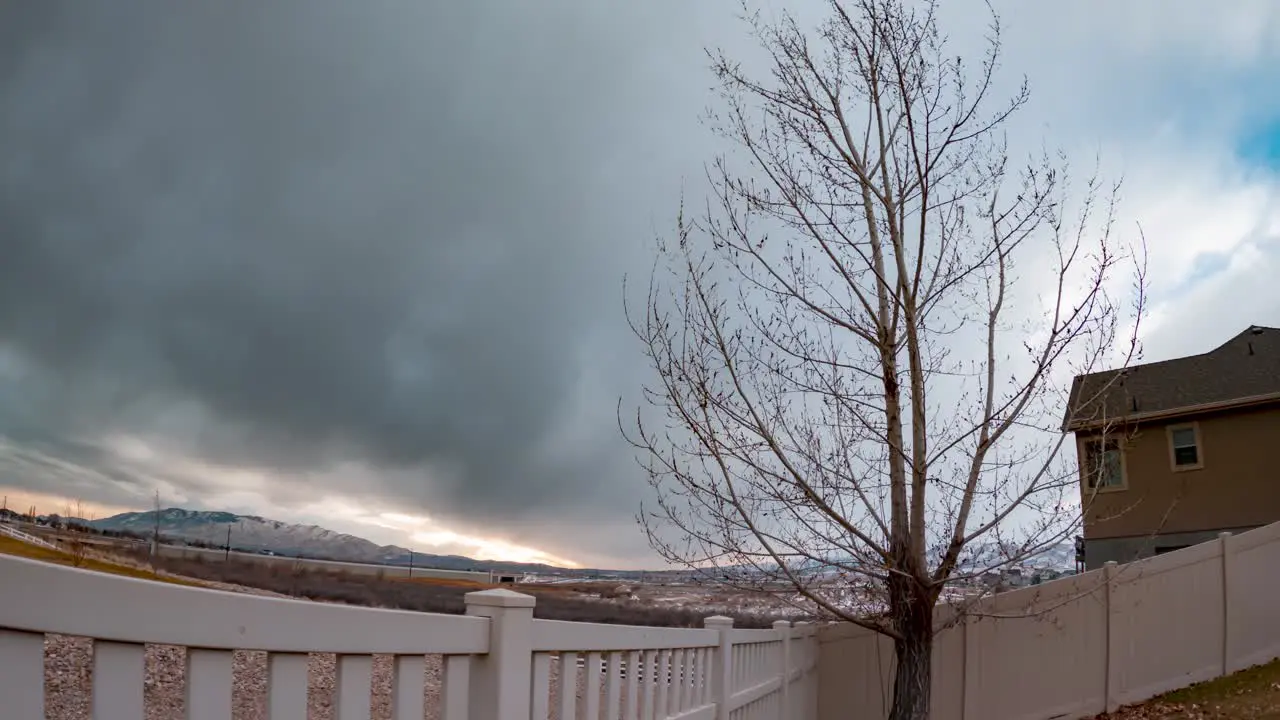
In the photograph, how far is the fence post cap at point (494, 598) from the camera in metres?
2.66

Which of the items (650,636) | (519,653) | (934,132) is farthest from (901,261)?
(519,653)

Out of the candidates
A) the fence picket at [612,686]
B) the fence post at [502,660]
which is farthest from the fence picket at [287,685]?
the fence picket at [612,686]

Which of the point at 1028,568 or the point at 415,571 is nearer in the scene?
the point at 1028,568

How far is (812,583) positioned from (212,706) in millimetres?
7431

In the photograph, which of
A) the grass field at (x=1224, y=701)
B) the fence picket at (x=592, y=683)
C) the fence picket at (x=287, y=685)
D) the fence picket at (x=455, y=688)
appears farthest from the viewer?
the grass field at (x=1224, y=701)

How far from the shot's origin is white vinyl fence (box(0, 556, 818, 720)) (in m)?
1.43

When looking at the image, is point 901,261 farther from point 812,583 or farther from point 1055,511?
point 812,583

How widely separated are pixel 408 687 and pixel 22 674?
1.01m

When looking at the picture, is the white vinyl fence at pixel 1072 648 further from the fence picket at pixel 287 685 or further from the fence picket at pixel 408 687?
the fence picket at pixel 287 685

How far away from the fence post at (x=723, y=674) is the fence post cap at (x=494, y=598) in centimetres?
309

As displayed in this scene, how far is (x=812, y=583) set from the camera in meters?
8.59

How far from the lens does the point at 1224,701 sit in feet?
36.6

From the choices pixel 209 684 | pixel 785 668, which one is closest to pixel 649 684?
pixel 209 684

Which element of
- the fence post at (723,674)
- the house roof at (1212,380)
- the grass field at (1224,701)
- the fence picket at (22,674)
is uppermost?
the house roof at (1212,380)
